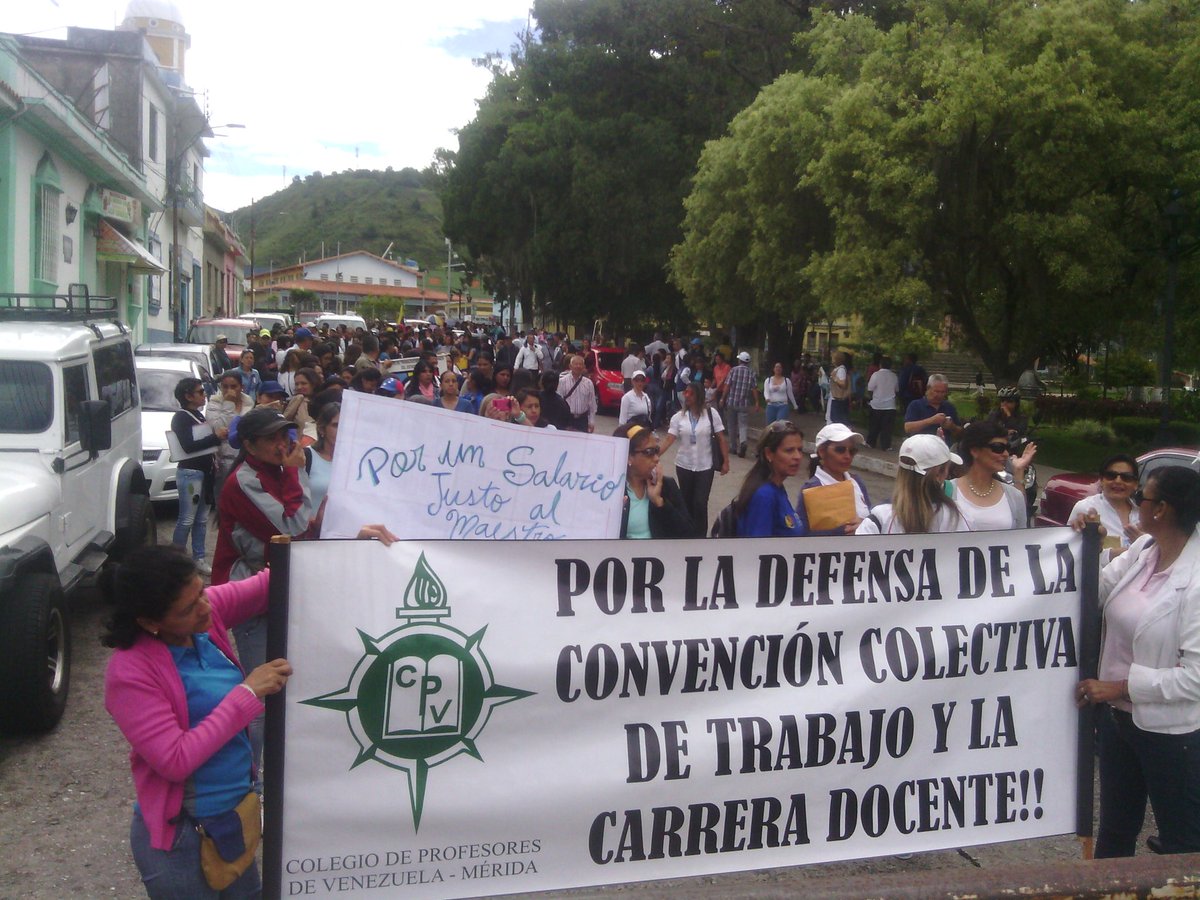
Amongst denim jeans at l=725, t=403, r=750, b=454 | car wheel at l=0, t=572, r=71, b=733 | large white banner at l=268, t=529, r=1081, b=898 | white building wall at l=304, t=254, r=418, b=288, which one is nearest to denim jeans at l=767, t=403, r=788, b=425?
denim jeans at l=725, t=403, r=750, b=454

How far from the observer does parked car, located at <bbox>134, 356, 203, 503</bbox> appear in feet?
37.7

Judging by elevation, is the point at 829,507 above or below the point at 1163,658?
above

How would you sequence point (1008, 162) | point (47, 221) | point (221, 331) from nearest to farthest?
point (1008, 162), point (47, 221), point (221, 331)

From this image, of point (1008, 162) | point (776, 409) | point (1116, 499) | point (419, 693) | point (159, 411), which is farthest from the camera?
point (1008, 162)

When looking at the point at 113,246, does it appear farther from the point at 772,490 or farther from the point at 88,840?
the point at 772,490

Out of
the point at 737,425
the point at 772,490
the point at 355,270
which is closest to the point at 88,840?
the point at 772,490

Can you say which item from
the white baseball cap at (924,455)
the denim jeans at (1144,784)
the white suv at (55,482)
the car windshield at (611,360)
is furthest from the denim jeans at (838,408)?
the denim jeans at (1144,784)

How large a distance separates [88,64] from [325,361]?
2271cm

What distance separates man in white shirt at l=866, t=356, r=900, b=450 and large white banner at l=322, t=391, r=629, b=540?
14353mm

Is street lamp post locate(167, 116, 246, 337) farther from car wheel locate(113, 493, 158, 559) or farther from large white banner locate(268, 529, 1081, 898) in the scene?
large white banner locate(268, 529, 1081, 898)

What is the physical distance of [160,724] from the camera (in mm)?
2889

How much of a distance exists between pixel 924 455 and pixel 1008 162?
1653 cm

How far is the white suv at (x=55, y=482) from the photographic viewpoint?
18.8ft

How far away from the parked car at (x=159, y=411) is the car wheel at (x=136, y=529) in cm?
236
